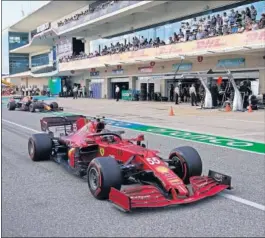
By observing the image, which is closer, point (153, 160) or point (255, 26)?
point (153, 160)

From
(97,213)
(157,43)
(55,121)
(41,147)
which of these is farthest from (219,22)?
(97,213)

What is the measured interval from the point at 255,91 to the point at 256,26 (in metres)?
5.01

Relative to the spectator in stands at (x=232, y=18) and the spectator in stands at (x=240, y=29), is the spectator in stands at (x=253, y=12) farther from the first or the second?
the spectator in stands at (x=240, y=29)

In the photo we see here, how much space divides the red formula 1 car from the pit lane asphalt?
0.51ft

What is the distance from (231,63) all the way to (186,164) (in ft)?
76.2

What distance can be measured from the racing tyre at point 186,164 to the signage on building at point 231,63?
73.3 ft

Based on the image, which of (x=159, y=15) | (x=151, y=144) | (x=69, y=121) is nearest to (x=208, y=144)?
(x=151, y=144)

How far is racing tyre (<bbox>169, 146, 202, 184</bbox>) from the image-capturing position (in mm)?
5641

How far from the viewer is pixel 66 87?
55.6 meters

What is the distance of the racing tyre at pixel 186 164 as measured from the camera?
222 inches

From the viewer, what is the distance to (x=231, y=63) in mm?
27531

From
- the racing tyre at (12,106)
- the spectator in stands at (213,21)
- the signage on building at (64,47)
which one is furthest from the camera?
the signage on building at (64,47)

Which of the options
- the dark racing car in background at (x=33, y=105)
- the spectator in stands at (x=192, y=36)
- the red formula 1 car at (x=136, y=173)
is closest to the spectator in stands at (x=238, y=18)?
the spectator in stands at (x=192, y=36)

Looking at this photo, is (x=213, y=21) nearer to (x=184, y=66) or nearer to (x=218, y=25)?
(x=218, y=25)
